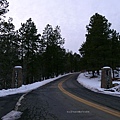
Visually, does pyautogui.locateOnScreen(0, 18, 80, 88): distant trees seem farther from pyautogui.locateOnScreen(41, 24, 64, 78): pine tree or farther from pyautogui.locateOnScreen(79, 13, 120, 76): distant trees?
pyautogui.locateOnScreen(79, 13, 120, 76): distant trees

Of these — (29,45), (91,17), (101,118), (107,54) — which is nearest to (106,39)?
(107,54)

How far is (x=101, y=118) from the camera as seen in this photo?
784cm

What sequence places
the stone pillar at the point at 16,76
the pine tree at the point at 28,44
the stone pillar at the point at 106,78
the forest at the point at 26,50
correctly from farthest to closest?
the pine tree at the point at 28,44, the forest at the point at 26,50, the stone pillar at the point at 16,76, the stone pillar at the point at 106,78

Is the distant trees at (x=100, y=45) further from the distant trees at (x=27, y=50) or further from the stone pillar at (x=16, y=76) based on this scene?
the stone pillar at (x=16, y=76)

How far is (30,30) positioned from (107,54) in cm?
2034

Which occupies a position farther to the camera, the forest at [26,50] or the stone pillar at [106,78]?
the forest at [26,50]

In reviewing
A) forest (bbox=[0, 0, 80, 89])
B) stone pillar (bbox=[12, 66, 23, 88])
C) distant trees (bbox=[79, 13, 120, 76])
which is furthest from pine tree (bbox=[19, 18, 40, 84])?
stone pillar (bbox=[12, 66, 23, 88])

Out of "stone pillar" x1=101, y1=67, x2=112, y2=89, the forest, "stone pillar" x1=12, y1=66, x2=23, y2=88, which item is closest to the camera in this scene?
"stone pillar" x1=101, y1=67, x2=112, y2=89

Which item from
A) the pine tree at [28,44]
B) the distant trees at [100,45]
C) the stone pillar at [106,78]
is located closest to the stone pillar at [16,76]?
the stone pillar at [106,78]

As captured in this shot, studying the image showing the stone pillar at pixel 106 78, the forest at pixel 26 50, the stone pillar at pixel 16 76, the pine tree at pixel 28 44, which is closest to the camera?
the stone pillar at pixel 106 78

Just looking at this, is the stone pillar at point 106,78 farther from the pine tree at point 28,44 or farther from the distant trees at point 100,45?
the pine tree at point 28,44

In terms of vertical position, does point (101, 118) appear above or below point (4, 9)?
below

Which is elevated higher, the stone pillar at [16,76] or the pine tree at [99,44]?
the pine tree at [99,44]

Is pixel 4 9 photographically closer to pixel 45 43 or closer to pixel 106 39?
pixel 106 39
